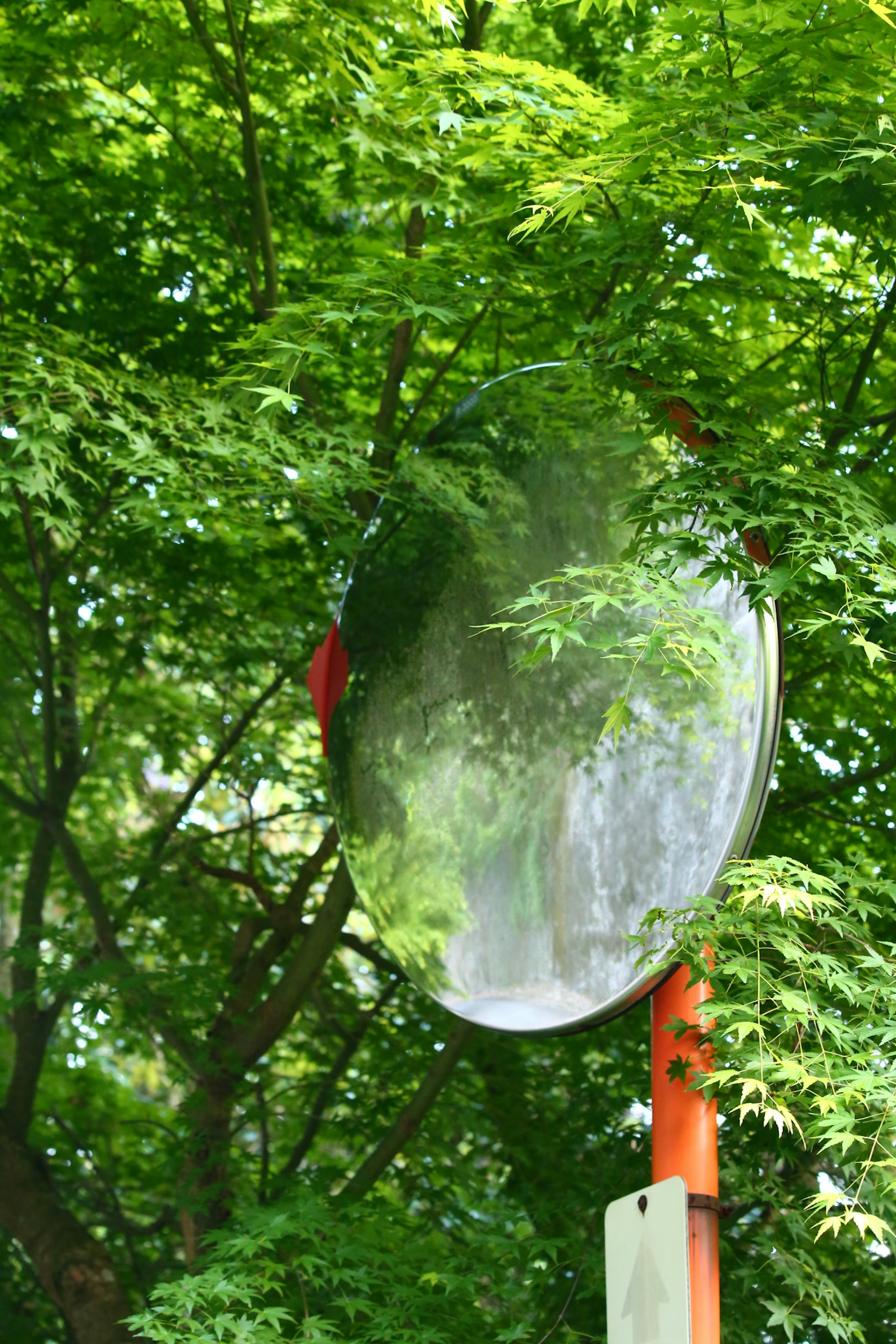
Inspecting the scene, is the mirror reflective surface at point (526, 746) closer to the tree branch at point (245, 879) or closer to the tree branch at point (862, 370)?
the tree branch at point (862, 370)

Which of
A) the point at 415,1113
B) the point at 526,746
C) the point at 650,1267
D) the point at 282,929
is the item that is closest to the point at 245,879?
the point at 282,929

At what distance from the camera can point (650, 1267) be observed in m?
2.27

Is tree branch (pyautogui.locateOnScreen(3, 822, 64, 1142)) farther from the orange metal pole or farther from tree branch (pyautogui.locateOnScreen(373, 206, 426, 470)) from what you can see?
the orange metal pole

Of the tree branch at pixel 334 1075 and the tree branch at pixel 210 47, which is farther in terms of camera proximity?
the tree branch at pixel 334 1075

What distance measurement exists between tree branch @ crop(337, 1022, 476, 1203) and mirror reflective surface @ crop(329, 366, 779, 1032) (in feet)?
3.48

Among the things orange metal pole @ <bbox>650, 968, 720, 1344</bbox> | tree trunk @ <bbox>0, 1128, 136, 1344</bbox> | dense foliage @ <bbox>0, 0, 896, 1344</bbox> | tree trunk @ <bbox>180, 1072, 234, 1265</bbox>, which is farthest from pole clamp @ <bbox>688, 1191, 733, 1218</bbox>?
tree trunk @ <bbox>0, 1128, 136, 1344</bbox>

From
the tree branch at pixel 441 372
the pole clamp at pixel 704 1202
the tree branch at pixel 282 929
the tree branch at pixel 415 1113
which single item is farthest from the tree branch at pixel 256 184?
the pole clamp at pixel 704 1202

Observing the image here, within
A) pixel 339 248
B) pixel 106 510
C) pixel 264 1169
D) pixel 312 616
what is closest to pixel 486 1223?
pixel 264 1169

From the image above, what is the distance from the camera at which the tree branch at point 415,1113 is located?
4488 mm

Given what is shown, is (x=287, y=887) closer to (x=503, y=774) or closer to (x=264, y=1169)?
(x=264, y=1169)

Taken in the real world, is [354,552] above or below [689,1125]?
above

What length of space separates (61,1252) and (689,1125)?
311cm

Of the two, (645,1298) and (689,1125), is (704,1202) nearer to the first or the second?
(689,1125)

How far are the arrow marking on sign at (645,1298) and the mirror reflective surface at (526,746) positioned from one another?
557mm
